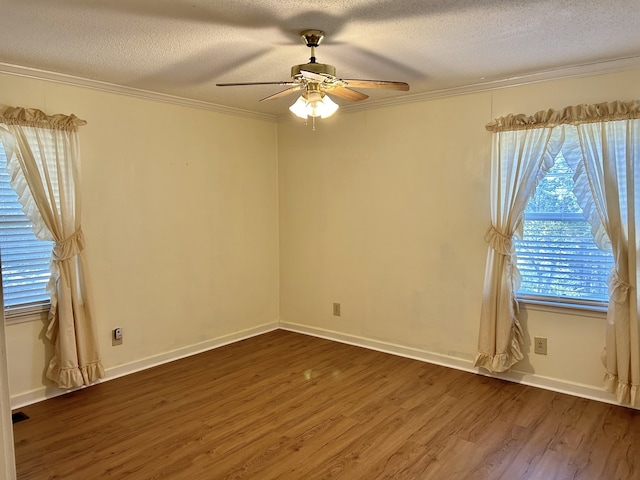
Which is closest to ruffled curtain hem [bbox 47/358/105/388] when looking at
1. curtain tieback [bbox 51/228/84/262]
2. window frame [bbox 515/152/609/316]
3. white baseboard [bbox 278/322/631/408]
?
curtain tieback [bbox 51/228/84/262]

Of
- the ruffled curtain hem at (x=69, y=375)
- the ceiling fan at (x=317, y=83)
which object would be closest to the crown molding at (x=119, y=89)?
the ceiling fan at (x=317, y=83)

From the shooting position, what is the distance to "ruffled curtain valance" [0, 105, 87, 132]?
10.2ft

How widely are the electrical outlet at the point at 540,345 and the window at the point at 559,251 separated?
32 cm

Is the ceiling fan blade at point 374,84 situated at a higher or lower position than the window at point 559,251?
higher

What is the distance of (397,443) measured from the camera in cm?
278

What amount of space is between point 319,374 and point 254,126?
2.68 metres

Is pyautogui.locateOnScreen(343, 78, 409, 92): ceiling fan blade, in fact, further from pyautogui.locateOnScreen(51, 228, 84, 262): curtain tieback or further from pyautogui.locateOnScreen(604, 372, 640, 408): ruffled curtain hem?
pyautogui.locateOnScreen(604, 372, 640, 408): ruffled curtain hem

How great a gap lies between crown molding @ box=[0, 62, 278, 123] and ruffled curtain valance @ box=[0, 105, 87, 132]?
0.26m

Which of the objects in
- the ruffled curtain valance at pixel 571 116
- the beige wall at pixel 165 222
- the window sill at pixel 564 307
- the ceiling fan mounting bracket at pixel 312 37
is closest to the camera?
the ceiling fan mounting bracket at pixel 312 37

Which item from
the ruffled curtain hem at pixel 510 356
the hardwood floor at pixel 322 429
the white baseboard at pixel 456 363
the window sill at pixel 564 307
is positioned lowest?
the hardwood floor at pixel 322 429

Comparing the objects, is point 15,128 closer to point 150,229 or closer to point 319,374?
point 150,229

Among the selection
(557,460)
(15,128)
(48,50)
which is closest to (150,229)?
(15,128)

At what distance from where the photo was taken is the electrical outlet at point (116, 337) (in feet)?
12.5

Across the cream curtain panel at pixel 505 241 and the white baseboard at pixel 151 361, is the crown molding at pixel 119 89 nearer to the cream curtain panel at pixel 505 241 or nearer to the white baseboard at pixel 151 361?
the white baseboard at pixel 151 361
